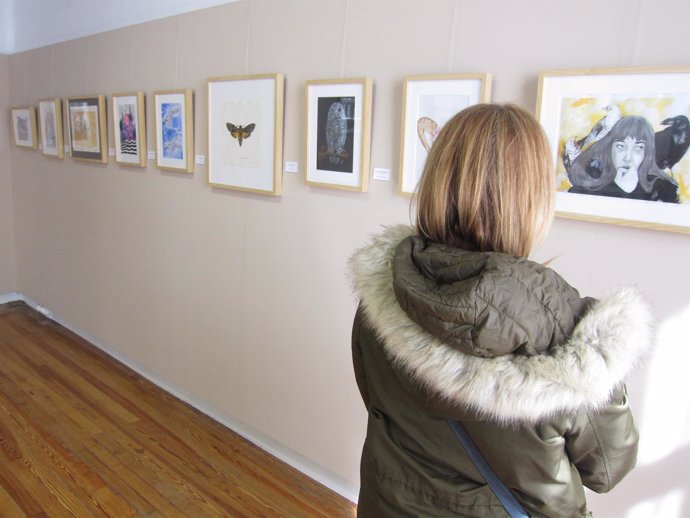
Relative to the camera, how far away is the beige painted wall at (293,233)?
192cm

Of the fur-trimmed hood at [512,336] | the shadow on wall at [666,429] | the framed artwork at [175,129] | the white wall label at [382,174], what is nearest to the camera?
the fur-trimmed hood at [512,336]

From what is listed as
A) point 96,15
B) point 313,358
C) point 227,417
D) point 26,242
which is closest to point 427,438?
point 313,358

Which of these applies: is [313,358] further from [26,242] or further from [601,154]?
[26,242]

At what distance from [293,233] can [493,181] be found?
216cm

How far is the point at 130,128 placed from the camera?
4160 mm

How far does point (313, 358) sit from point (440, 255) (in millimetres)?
2175

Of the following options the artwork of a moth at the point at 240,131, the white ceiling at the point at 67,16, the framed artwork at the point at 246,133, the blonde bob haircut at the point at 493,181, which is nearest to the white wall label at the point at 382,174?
the framed artwork at the point at 246,133

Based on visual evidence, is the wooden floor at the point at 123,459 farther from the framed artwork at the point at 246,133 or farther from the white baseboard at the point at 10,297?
the white baseboard at the point at 10,297

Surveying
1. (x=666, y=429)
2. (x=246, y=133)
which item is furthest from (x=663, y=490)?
(x=246, y=133)

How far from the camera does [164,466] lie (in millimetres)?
3270

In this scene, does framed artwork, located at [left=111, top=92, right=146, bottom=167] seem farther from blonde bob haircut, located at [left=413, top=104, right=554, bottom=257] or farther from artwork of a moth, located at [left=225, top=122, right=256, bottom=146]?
blonde bob haircut, located at [left=413, top=104, right=554, bottom=257]

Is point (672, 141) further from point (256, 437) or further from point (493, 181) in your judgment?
point (256, 437)

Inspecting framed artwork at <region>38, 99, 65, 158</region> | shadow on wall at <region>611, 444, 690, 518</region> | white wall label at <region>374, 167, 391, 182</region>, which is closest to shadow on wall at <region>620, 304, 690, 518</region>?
shadow on wall at <region>611, 444, 690, 518</region>

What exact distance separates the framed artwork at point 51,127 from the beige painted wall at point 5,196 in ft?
2.94
